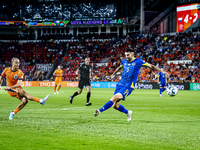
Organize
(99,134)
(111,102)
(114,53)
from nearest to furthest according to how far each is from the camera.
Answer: (99,134)
(111,102)
(114,53)

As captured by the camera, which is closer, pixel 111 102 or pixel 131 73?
pixel 111 102

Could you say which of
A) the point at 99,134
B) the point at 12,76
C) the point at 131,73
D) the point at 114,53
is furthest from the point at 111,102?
the point at 114,53

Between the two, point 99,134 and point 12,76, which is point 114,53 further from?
point 99,134

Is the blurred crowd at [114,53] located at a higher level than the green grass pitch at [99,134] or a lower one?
higher

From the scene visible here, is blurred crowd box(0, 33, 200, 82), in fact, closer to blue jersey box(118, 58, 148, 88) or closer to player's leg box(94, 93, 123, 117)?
blue jersey box(118, 58, 148, 88)

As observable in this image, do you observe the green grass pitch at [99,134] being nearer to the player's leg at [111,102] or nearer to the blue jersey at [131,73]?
the player's leg at [111,102]

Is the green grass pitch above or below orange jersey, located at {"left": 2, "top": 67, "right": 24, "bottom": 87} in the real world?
below

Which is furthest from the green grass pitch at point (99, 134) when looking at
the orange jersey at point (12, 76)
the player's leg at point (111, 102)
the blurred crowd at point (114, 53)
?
the blurred crowd at point (114, 53)

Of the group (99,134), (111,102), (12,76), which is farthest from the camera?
(12,76)

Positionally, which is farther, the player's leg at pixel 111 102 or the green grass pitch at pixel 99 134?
the player's leg at pixel 111 102

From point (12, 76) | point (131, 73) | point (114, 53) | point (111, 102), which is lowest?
point (111, 102)

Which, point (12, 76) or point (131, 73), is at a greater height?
point (131, 73)

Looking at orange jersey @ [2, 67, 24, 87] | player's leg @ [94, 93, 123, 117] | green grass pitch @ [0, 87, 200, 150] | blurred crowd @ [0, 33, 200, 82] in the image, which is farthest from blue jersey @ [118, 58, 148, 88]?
blurred crowd @ [0, 33, 200, 82]

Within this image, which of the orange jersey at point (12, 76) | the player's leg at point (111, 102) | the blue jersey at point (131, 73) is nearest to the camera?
the player's leg at point (111, 102)
